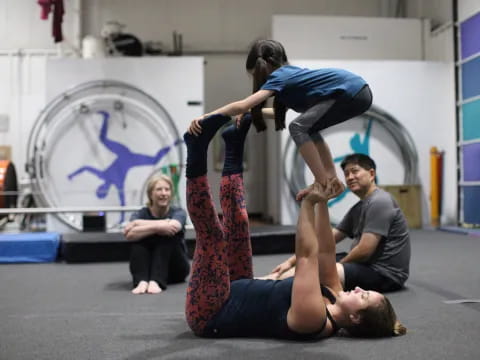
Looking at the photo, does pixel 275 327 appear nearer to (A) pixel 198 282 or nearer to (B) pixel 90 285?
(A) pixel 198 282

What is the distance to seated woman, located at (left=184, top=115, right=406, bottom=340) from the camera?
1878mm

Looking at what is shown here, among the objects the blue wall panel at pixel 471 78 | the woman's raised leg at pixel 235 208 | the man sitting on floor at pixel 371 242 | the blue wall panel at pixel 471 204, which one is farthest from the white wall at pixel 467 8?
the woman's raised leg at pixel 235 208

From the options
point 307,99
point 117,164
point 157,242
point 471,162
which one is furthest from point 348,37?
point 307,99

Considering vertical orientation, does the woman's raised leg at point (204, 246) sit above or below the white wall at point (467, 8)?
below

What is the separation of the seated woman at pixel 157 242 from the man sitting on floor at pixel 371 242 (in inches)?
25.9

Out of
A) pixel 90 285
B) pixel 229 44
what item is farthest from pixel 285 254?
pixel 229 44

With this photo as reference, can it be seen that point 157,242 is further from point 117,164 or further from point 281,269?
point 117,164

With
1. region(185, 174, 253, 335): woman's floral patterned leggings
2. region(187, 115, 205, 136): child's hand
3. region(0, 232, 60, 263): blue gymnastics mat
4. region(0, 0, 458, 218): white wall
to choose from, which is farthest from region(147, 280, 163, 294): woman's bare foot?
region(0, 0, 458, 218): white wall

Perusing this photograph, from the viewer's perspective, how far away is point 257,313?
196cm

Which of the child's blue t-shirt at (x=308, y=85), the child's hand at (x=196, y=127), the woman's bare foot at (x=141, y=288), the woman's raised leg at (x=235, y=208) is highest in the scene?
the child's blue t-shirt at (x=308, y=85)

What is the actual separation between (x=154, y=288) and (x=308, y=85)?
5.02 ft

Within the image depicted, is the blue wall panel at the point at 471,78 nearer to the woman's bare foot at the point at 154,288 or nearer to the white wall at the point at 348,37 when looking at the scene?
the white wall at the point at 348,37

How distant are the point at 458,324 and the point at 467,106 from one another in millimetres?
5034

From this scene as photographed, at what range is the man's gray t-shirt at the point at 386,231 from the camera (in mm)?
2791
